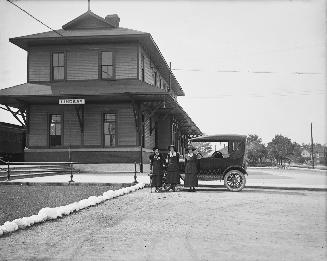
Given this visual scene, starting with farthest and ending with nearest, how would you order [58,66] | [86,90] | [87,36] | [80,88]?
[58,66], [87,36], [80,88], [86,90]

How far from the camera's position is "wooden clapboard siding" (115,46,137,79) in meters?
22.3

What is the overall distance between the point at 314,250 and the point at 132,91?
1618 centimetres

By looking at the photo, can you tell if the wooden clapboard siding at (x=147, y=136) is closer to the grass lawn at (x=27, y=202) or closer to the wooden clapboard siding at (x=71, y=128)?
the wooden clapboard siding at (x=71, y=128)

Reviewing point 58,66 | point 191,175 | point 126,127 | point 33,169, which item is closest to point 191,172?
Answer: point 191,175

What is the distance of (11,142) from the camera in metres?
27.6

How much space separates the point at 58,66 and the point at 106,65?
10.3ft

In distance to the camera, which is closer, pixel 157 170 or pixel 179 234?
pixel 179 234

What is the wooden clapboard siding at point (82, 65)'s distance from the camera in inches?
893

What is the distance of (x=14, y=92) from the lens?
839 inches

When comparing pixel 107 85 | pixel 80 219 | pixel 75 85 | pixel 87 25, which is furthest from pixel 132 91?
pixel 80 219

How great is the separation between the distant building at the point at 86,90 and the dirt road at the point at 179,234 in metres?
13.0

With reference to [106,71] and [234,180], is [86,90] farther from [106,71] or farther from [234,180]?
[234,180]

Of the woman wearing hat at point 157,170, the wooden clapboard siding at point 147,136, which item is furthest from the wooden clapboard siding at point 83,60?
the woman wearing hat at point 157,170

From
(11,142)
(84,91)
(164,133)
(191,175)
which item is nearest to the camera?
(191,175)
